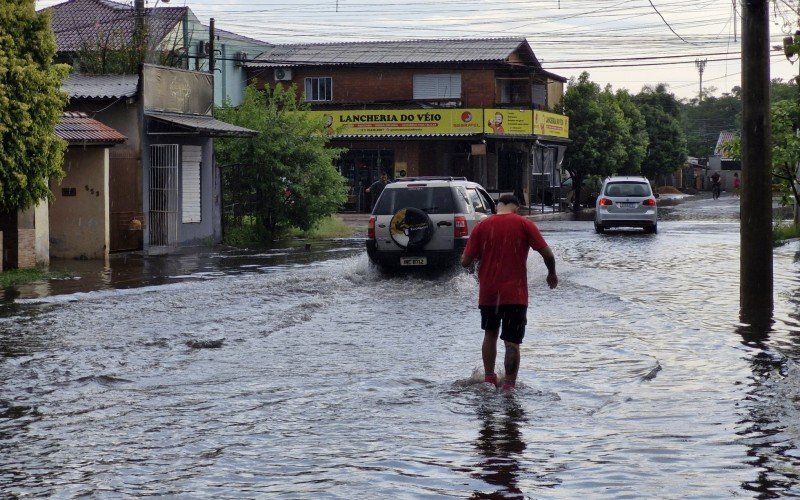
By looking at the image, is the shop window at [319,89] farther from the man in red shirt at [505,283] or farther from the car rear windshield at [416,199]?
the man in red shirt at [505,283]

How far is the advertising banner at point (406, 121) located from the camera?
5341 cm

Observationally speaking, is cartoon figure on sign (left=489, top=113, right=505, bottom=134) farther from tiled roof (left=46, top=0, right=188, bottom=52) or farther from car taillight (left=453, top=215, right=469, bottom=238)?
car taillight (left=453, top=215, right=469, bottom=238)

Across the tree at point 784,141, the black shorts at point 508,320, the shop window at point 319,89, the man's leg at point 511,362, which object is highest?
the shop window at point 319,89

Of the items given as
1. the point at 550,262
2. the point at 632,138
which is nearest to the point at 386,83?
the point at 632,138

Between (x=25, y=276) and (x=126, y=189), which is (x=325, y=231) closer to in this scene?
(x=126, y=189)

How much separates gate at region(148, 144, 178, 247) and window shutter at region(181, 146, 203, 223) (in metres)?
0.45

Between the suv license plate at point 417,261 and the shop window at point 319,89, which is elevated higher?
the shop window at point 319,89

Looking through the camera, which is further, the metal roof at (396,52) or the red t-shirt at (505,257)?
the metal roof at (396,52)

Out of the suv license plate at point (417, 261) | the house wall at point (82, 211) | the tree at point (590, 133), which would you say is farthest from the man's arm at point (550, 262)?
the tree at point (590, 133)

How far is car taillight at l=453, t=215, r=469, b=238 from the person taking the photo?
19766mm

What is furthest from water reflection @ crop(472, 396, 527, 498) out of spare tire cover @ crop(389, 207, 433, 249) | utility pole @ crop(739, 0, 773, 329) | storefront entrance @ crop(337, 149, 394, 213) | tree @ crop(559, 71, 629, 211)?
tree @ crop(559, 71, 629, 211)

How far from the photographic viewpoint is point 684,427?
A: 846cm

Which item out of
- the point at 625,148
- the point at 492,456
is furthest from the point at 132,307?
the point at 625,148

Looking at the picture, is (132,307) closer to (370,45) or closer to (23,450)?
(23,450)
